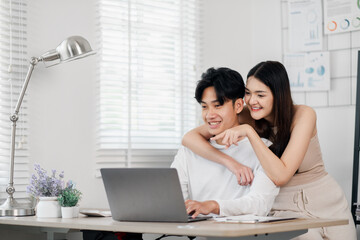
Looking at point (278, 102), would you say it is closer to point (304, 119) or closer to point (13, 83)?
point (304, 119)

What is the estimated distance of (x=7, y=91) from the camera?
8.39 feet

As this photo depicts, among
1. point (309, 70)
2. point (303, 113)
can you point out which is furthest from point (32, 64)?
point (309, 70)

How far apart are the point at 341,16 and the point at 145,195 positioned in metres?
2.09

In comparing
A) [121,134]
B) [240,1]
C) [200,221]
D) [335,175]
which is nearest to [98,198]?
[121,134]

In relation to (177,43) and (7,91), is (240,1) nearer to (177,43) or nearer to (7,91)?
(177,43)

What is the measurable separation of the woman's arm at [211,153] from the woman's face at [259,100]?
0.80 feet

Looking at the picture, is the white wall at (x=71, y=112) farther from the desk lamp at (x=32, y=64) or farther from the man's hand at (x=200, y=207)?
the man's hand at (x=200, y=207)

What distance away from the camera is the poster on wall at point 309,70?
336cm

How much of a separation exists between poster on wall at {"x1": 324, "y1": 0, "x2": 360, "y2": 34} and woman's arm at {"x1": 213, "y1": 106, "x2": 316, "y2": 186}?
43.8 inches

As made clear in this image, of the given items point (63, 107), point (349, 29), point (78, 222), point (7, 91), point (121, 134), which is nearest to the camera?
point (78, 222)

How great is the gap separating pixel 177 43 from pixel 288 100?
1.04m

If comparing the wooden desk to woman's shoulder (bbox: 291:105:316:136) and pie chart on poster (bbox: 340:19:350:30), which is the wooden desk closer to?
woman's shoulder (bbox: 291:105:316:136)

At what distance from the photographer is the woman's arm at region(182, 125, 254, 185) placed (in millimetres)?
2268

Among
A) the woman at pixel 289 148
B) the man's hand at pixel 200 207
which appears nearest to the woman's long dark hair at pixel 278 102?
the woman at pixel 289 148
